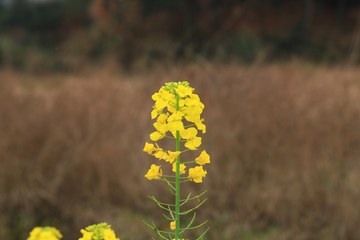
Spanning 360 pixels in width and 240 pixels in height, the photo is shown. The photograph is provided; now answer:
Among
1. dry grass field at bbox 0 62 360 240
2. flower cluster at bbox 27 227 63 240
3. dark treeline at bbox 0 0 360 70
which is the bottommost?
flower cluster at bbox 27 227 63 240

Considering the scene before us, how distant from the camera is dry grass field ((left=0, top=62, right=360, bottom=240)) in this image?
Result: 114 inches

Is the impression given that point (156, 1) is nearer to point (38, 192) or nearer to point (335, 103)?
point (335, 103)

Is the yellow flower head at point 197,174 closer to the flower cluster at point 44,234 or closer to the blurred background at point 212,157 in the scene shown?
the flower cluster at point 44,234

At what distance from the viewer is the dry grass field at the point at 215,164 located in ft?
9.47

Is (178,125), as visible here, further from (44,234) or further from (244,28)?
(244,28)

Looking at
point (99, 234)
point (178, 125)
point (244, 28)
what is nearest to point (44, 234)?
point (99, 234)

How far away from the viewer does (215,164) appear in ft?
10.8

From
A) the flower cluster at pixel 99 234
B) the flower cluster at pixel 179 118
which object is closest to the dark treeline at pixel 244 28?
the flower cluster at pixel 179 118

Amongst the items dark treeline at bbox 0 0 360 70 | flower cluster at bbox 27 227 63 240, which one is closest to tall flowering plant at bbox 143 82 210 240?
flower cluster at bbox 27 227 63 240

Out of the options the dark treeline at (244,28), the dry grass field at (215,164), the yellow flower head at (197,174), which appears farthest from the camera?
the dark treeline at (244,28)

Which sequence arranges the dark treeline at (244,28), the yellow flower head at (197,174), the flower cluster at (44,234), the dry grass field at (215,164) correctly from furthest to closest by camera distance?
the dark treeline at (244,28), the dry grass field at (215,164), the yellow flower head at (197,174), the flower cluster at (44,234)

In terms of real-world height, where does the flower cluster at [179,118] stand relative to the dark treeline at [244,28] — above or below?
below

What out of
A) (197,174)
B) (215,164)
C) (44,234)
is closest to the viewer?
(44,234)

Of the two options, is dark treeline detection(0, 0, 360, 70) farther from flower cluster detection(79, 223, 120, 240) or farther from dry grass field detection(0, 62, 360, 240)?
flower cluster detection(79, 223, 120, 240)
